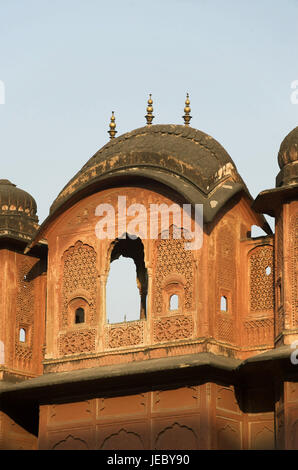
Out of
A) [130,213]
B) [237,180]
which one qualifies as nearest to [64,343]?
[130,213]

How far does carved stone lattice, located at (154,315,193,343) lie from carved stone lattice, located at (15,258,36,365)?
9.70 feet

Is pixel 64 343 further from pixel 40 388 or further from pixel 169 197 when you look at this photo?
pixel 169 197

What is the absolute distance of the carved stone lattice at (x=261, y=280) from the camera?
70.3 ft

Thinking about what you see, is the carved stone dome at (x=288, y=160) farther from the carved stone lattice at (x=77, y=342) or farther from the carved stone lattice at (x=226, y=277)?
the carved stone lattice at (x=77, y=342)

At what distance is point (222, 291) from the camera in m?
21.5

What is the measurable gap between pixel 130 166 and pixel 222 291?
2570 millimetres

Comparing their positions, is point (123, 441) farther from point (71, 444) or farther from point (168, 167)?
point (168, 167)

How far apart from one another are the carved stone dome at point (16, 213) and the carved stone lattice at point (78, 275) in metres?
1.16

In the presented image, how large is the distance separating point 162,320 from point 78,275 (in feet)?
6.12

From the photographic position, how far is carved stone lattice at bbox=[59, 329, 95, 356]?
870 inches

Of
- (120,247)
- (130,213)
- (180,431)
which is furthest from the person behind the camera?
(120,247)

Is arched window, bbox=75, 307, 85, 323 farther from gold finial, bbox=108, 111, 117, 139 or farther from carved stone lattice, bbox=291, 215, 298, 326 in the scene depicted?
carved stone lattice, bbox=291, 215, 298, 326

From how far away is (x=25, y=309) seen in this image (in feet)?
77.4

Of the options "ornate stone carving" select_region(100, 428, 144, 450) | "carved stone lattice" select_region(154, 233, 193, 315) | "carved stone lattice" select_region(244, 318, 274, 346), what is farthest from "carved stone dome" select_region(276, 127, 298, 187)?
"ornate stone carving" select_region(100, 428, 144, 450)
